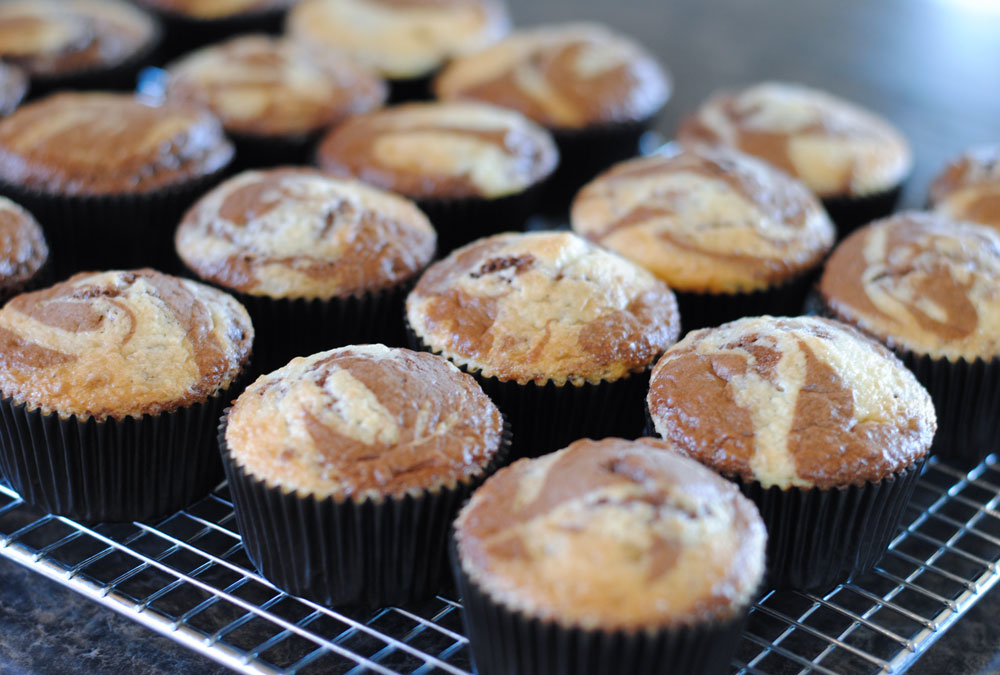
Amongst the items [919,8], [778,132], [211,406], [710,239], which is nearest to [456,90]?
[778,132]

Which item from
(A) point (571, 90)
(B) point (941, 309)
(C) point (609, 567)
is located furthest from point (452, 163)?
(C) point (609, 567)

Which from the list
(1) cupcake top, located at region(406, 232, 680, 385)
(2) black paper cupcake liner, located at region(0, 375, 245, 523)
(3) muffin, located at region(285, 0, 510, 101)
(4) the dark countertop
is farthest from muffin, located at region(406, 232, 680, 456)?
(4) the dark countertop

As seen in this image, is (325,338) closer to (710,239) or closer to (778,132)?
(710,239)

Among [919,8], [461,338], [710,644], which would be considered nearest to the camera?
[710,644]

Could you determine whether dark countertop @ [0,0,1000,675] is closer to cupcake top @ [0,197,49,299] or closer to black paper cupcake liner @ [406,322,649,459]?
black paper cupcake liner @ [406,322,649,459]

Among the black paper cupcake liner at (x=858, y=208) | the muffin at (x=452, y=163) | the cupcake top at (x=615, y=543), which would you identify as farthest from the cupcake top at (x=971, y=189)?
the cupcake top at (x=615, y=543)

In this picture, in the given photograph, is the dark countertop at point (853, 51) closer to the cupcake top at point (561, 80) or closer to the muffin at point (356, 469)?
the cupcake top at point (561, 80)
